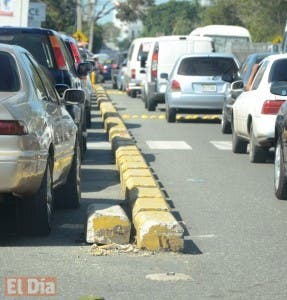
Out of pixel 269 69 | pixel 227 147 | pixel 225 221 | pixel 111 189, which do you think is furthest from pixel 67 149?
pixel 227 147

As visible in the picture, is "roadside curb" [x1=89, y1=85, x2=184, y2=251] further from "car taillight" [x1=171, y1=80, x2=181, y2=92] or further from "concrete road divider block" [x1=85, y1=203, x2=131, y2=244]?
"car taillight" [x1=171, y1=80, x2=181, y2=92]

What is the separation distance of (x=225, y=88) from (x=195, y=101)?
0.77 m

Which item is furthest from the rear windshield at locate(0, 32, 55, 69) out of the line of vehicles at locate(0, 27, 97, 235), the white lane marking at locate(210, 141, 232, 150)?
the white lane marking at locate(210, 141, 232, 150)

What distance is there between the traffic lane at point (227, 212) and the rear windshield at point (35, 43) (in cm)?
219

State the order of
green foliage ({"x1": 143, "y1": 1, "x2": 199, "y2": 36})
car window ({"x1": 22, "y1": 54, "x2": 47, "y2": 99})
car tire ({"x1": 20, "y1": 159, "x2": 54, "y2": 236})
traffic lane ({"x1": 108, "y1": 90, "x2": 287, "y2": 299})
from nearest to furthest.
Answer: traffic lane ({"x1": 108, "y1": 90, "x2": 287, "y2": 299}) < car tire ({"x1": 20, "y1": 159, "x2": 54, "y2": 236}) < car window ({"x1": 22, "y1": 54, "x2": 47, "y2": 99}) < green foliage ({"x1": 143, "y1": 1, "x2": 199, "y2": 36})

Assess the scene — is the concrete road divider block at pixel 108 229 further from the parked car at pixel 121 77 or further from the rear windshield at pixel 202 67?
the parked car at pixel 121 77

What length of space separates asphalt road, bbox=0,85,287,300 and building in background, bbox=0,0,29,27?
17785 millimetres

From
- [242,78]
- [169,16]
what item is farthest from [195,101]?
[169,16]

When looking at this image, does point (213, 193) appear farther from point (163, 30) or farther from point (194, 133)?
point (163, 30)

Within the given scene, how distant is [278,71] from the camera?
17906mm

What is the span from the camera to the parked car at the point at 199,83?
27953 mm

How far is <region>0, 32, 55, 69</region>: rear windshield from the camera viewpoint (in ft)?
54.1

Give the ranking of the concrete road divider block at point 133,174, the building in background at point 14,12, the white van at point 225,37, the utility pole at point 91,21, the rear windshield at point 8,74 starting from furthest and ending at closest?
the utility pole at point 91,21 → the white van at point 225,37 → the building in background at point 14,12 → the concrete road divider block at point 133,174 → the rear windshield at point 8,74

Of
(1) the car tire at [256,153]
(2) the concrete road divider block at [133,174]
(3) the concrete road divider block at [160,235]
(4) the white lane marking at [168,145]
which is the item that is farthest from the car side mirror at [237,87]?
(3) the concrete road divider block at [160,235]
